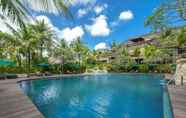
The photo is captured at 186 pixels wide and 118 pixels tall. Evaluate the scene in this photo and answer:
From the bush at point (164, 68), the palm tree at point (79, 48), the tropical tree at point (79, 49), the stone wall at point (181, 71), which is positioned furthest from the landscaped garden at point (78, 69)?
the palm tree at point (79, 48)

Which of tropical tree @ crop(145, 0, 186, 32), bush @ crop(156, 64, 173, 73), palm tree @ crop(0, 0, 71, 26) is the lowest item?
bush @ crop(156, 64, 173, 73)

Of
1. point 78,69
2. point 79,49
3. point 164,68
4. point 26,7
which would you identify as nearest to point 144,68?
point 164,68

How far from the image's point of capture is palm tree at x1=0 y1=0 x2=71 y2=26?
4070 millimetres

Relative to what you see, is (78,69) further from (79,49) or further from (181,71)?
(181,71)

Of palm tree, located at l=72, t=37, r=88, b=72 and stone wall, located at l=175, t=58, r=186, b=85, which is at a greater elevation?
palm tree, located at l=72, t=37, r=88, b=72

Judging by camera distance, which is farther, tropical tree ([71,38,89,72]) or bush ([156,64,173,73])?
tropical tree ([71,38,89,72])

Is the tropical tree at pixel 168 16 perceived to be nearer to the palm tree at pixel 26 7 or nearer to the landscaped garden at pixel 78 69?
the landscaped garden at pixel 78 69

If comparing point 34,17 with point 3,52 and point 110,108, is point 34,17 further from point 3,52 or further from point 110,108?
point 3,52

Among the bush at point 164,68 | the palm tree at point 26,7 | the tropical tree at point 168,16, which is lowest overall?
the bush at point 164,68

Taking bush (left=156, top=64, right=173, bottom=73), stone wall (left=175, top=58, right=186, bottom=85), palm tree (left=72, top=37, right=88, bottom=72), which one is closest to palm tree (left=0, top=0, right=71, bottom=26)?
stone wall (left=175, top=58, right=186, bottom=85)

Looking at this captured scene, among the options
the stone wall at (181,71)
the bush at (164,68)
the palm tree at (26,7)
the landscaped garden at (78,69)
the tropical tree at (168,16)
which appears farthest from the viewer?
the bush at (164,68)

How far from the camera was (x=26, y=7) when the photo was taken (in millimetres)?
4398

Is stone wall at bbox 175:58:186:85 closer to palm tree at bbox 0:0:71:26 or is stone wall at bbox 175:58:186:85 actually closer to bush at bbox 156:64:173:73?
palm tree at bbox 0:0:71:26

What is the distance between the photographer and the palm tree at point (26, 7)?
160 inches
